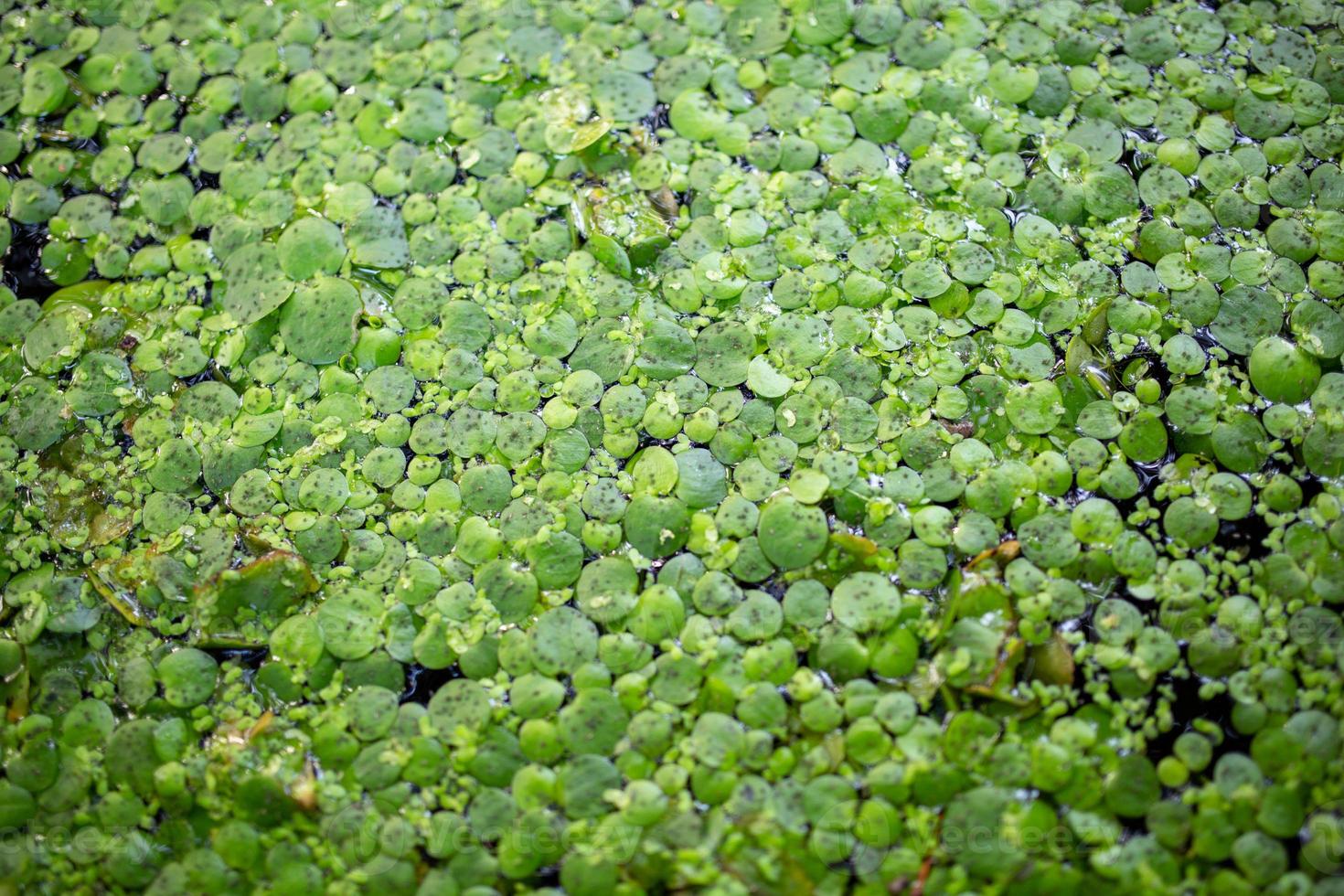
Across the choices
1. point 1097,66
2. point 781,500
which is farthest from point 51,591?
point 1097,66

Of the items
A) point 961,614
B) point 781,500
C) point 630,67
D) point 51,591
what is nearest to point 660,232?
point 630,67

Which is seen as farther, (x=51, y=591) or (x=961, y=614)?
(x=51, y=591)

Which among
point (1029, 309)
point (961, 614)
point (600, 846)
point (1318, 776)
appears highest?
point (1029, 309)

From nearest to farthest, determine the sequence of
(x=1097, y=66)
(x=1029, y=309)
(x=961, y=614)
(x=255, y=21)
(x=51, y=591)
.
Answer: (x=961, y=614), (x=51, y=591), (x=1029, y=309), (x=1097, y=66), (x=255, y=21)

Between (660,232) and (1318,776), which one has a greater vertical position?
(660,232)

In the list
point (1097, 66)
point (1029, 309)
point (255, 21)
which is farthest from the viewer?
point (255, 21)

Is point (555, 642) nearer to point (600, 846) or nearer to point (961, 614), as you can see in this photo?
point (600, 846)

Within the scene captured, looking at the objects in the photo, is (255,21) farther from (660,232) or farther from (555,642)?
(555,642)
